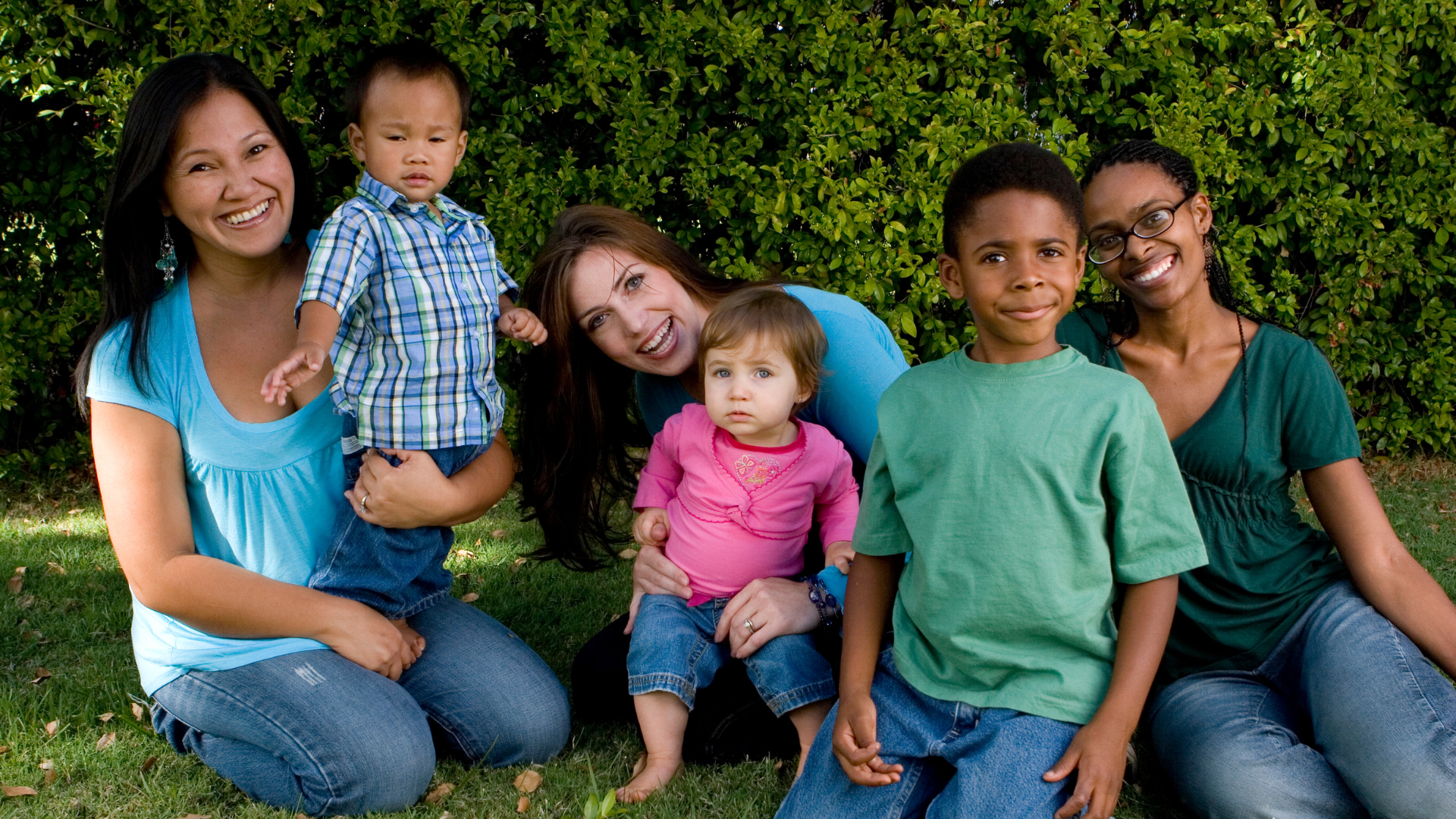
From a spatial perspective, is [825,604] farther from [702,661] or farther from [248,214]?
[248,214]

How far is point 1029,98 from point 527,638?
357 centimetres

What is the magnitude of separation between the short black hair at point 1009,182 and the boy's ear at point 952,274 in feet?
0.04

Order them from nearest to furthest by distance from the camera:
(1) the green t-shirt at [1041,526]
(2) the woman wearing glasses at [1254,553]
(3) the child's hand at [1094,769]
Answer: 1. (3) the child's hand at [1094,769]
2. (1) the green t-shirt at [1041,526]
3. (2) the woman wearing glasses at [1254,553]

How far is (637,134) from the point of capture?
5.13m

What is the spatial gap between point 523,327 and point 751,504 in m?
0.81

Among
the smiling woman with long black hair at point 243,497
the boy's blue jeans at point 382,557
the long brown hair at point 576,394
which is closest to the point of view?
the smiling woman with long black hair at point 243,497

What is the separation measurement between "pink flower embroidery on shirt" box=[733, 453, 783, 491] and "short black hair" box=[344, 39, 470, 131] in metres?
1.33

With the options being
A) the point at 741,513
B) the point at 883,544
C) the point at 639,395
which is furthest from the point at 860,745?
the point at 639,395

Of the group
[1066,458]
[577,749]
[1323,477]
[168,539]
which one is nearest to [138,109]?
[168,539]

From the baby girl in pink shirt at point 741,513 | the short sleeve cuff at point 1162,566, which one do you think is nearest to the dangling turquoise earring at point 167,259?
the baby girl in pink shirt at point 741,513

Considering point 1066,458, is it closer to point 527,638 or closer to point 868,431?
Answer: point 868,431

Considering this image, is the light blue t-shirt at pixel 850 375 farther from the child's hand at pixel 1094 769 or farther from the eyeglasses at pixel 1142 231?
the child's hand at pixel 1094 769

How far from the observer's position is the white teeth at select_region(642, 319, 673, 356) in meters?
3.16

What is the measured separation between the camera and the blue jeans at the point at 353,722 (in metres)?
2.76
